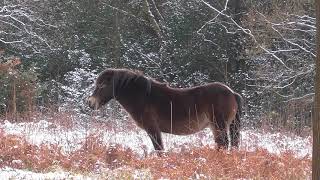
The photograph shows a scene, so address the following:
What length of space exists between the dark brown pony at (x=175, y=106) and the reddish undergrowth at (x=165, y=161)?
2.66 ft

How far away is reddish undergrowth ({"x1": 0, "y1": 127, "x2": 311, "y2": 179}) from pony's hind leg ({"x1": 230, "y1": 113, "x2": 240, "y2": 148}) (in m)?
1.00

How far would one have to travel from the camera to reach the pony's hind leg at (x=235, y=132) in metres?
8.61

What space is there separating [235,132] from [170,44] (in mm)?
14135

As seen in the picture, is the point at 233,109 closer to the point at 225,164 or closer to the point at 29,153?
the point at 225,164

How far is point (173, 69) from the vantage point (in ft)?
73.5

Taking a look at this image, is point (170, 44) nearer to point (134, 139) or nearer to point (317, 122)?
point (134, 139)

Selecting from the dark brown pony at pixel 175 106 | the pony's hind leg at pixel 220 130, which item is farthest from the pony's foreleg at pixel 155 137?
the pony's hind leg at pixel 220 130

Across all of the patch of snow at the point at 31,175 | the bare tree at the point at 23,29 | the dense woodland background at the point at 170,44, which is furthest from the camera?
the bare tree at the point at 23,29

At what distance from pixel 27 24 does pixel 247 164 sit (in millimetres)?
18300

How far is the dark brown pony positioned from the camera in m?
8.54

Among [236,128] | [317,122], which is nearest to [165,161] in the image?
[236,128]

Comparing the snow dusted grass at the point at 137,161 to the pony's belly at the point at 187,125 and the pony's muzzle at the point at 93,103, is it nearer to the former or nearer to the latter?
the pony's belly at the point at 187,125

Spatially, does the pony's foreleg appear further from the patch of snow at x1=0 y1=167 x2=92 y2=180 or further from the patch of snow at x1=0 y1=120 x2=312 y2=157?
→ the patch of snow at x1=0 y1=167 x2=92 y2=180

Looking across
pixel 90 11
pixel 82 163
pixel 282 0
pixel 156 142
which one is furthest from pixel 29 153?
pixel 90 11
